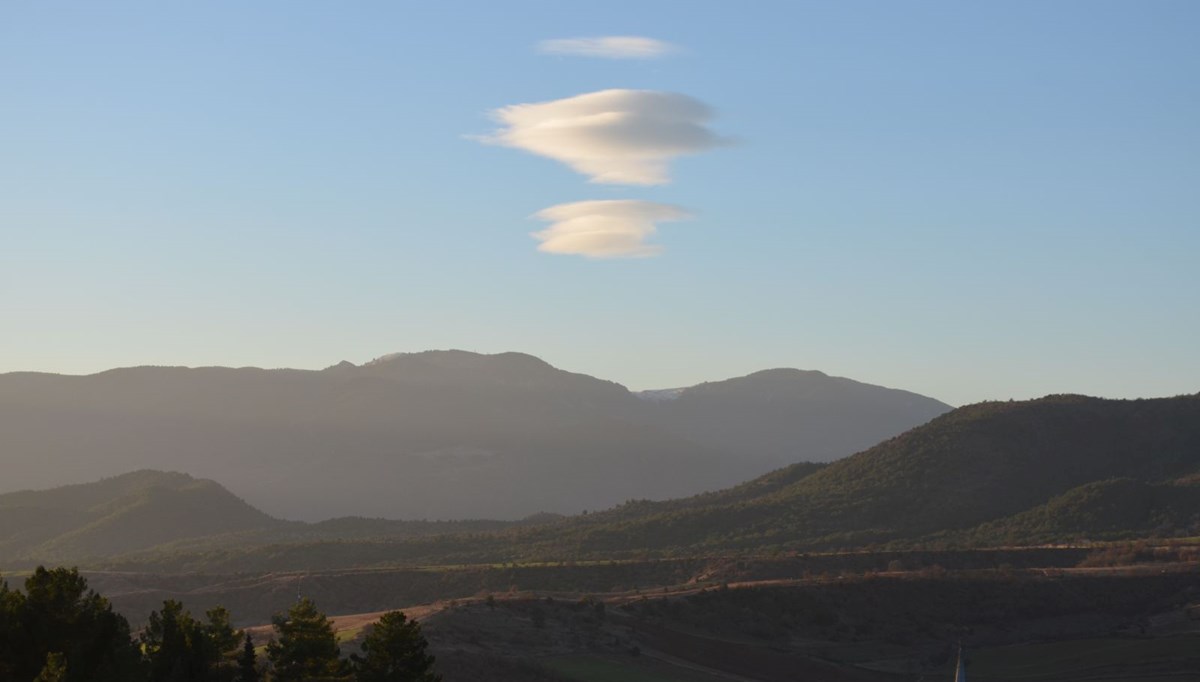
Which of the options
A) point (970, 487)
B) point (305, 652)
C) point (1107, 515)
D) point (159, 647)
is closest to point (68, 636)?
point (159, 647)

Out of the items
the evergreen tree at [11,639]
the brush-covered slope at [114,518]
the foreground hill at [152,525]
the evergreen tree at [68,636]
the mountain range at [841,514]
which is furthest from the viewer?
the brush-covered slope at [114,518]

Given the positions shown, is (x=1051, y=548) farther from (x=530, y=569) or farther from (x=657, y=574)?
(x=530, y=569)

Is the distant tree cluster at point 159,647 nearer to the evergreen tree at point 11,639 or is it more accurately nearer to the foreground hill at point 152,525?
the evergreen tree at point 11,639

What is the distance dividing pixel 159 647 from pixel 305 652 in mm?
3544

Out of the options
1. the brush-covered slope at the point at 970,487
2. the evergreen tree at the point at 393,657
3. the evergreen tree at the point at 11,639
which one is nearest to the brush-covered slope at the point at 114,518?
the brush-covered slope at the point at 970,487

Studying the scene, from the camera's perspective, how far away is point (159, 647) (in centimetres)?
3291

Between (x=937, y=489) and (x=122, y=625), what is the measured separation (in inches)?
3558

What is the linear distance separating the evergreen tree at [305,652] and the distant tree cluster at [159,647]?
2 cm

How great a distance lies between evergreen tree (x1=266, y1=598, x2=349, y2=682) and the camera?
3209 cm

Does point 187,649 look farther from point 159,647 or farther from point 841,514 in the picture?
point 841,514

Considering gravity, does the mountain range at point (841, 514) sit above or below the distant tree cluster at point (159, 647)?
above

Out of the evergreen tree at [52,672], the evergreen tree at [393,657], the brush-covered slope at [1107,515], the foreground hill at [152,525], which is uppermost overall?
the foreground hill at [152,525]

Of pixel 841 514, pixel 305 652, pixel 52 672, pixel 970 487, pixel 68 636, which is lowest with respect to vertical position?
pixel 305 652

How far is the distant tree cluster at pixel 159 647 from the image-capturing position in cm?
2816
